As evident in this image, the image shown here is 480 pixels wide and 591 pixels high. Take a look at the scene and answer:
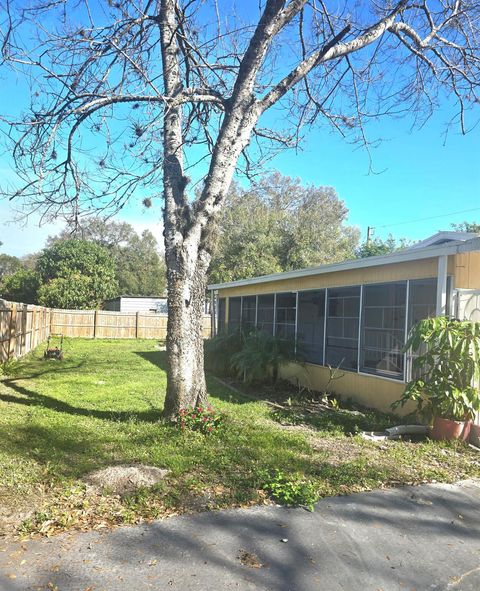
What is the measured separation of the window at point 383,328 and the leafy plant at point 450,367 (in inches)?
74.0

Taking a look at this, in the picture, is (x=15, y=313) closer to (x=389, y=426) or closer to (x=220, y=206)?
(x=220, y=206)

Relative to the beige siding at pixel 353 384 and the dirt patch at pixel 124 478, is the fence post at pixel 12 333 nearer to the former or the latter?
the beige siding at pixel 353 384

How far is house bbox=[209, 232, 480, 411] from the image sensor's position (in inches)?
277

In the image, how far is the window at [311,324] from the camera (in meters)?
10.2

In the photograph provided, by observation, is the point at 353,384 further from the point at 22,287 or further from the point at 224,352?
the point at 22,287

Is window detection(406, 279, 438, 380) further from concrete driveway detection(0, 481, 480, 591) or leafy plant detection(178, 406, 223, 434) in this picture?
concrete driveway detection(0, 481, 480, 591)

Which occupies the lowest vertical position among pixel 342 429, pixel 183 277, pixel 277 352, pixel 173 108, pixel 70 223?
pixel 342 429

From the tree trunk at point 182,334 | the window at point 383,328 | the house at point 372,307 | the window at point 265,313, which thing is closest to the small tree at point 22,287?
the window at point 265,313

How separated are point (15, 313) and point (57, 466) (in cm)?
883

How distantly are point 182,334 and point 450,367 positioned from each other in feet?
10.9

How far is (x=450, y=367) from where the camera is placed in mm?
5859

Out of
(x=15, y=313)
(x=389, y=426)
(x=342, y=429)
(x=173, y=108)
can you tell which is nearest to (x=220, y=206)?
(x=173, y=108)

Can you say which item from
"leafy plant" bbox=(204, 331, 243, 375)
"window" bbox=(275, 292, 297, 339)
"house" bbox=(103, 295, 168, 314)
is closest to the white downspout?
"window" bbox=(275, 292, 297, 339)

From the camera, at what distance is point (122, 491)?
3.98 m
